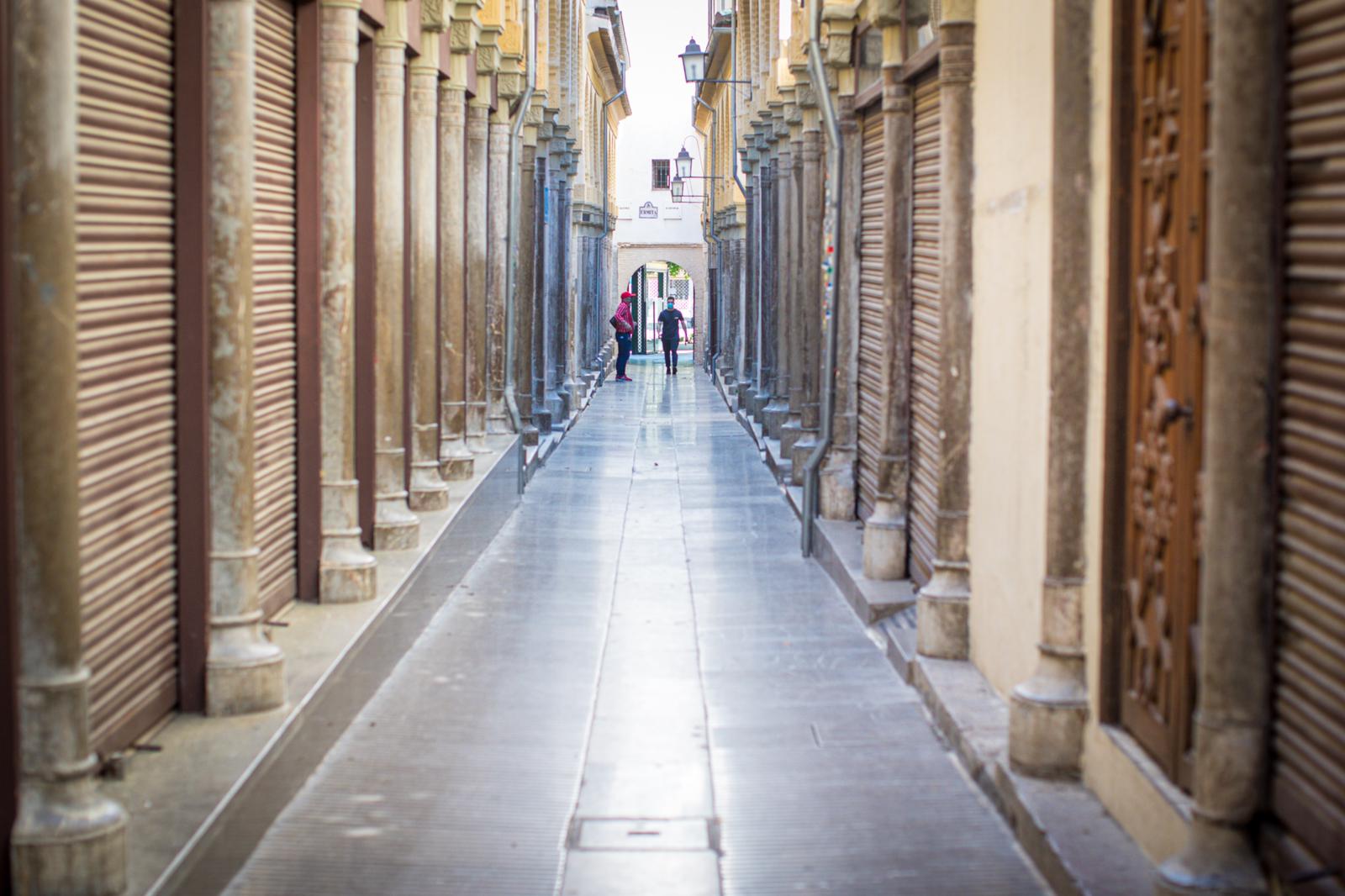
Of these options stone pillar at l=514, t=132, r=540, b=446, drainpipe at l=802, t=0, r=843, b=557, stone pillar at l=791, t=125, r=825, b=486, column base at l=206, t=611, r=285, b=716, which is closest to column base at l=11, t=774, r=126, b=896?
column base at l=206, t=611, r=285, b=716

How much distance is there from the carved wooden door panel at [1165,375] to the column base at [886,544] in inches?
167

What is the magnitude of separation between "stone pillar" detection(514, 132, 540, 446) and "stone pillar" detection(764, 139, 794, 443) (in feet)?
8.77

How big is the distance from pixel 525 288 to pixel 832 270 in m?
7.39

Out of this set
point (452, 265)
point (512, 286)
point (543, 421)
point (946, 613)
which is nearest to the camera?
point (946, 613)

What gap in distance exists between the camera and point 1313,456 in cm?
411

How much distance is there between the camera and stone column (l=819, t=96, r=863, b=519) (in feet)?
40.4

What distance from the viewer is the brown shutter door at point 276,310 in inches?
309

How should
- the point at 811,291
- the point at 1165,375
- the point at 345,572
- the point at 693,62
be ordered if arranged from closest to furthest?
1. the point at 1165,375
2. the point at 345,572
3. the point at 811,291
4. the point at 693,62

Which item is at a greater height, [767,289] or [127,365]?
[767,289]

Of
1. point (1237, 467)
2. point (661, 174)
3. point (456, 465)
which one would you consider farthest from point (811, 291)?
point (661, 174)

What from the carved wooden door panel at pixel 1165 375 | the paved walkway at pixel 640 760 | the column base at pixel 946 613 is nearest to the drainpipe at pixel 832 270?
the paved walkway at pixel 640 760

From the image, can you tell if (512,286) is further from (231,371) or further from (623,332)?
(623,332)

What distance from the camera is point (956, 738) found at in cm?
695

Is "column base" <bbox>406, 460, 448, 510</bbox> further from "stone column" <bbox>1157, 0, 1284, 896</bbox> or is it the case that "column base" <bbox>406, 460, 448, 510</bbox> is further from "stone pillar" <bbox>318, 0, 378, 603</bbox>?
"stone column" <bbox>1157, 0, 1284, 896</bbox>
